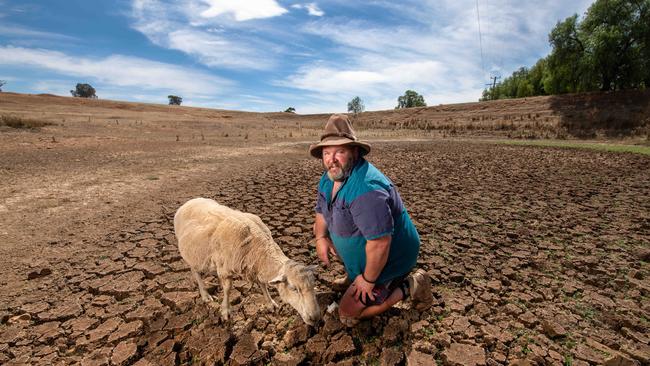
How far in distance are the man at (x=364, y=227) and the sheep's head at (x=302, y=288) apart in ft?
Answer: 1.26

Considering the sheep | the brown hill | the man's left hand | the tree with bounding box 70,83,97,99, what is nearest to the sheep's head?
the sheep

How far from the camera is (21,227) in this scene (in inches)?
225

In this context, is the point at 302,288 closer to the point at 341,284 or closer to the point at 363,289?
the point at 363,289

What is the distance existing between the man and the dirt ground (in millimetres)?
330

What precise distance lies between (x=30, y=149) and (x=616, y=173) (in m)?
23.9

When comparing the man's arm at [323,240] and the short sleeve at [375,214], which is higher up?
the short sleeve at [375,214]

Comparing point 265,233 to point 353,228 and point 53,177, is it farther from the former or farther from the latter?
point 53,177

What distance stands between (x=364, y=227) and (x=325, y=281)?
1699 millimetres

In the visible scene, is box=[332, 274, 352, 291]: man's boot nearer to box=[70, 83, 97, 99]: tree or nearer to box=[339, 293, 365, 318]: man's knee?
box=[339, 293, 365, 318]: man's knee

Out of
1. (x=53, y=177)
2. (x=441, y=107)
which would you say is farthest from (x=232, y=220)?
(x=441, y=107)

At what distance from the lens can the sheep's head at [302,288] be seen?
9.55 feet

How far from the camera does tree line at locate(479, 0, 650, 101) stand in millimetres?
29641

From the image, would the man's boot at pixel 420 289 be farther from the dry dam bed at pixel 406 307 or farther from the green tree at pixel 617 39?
the green tree at pixel 617 39

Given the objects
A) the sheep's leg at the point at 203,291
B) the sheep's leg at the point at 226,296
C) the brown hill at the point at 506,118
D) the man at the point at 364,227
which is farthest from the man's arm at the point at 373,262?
the brown hill at the point at 506,118
